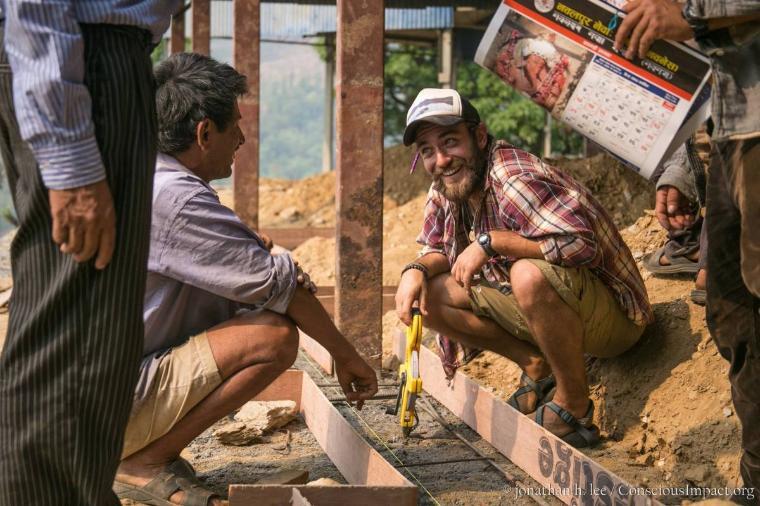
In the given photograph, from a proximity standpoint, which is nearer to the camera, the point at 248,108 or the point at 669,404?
the point at 669,404

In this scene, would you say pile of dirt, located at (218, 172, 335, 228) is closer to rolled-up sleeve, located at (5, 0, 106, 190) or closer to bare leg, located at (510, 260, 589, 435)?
bare leg, located at (510, 260, 589, 435)

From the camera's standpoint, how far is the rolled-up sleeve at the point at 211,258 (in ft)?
10.2

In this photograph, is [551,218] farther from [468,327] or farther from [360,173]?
[360,173]

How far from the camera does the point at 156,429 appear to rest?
317 cm

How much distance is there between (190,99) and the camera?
10.7 feet

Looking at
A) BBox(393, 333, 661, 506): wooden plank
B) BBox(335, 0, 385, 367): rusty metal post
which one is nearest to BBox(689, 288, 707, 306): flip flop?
BBox(393, 333, 661, 506): wooden plank

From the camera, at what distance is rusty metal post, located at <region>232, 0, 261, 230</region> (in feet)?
27.0

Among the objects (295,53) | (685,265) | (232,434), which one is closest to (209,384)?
(232,434)

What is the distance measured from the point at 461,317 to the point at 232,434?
108 cm

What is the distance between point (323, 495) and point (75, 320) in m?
0.93

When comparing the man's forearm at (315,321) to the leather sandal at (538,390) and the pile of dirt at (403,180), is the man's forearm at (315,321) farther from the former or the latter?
the pile of dirt at (403,180)

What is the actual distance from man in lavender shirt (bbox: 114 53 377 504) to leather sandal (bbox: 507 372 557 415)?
1.22 m

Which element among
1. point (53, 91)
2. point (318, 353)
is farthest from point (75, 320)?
point (318, 353)

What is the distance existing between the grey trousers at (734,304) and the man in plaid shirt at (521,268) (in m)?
0.87
